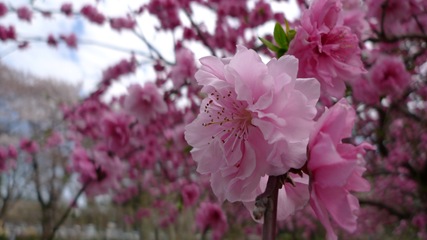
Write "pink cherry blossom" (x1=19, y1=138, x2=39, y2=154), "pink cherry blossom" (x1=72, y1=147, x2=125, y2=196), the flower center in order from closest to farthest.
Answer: the flower center < "pink cherry blossom" (x1=72, y1=147, x2=125, y2=196) < "pink cherry blossom" (x1=19, y1=138, x2=39, y2=154)

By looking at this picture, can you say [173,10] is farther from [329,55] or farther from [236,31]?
[329,55]

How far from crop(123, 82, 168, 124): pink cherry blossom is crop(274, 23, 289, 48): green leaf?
5.57 feet

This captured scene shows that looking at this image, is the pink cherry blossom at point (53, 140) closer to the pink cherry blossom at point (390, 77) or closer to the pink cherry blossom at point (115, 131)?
the pink cherry blossom at point (115, 131)

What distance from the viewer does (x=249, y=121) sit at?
716mm

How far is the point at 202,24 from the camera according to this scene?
402 centimetres

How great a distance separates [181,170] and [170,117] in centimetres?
136

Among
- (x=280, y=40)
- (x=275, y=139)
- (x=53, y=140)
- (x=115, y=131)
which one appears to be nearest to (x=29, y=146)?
(x=53, y=140)

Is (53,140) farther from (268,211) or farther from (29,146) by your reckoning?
(268,211)

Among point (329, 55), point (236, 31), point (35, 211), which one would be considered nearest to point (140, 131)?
point (236, 31)

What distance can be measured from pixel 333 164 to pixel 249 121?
0.18 m

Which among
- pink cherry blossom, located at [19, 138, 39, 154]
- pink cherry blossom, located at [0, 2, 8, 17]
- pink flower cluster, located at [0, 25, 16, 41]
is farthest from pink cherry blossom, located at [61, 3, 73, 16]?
pink cherry blossom, located at [19, 138, 39, 154]

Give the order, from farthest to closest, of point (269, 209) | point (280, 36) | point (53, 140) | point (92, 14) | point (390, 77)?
1. point (53, 140)
2. point (92, 14)
3. point (390, 77)
4. point (280, 36)
5. point (269, 209)

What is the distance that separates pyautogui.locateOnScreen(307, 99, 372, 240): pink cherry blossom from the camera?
23.1 inches

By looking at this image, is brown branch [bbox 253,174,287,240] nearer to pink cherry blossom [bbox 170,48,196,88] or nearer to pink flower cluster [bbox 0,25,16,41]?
pink cherry blossom [bbox 170,48,196,88]
